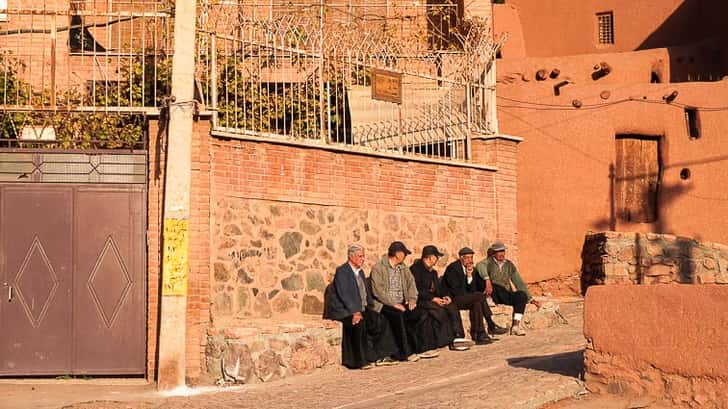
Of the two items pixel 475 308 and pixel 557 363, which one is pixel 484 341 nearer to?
pixel 475 308

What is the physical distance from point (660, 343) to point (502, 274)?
4.64 metres

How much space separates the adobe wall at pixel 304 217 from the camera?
13820 millimetres

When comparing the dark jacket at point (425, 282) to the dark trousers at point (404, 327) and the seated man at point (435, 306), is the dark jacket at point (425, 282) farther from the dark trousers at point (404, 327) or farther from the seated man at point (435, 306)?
the dark trousers at point (404, 327)

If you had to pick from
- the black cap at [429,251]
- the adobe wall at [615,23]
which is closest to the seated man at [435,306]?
the black cap at [429,251]

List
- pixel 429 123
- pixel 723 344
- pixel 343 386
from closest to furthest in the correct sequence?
pixel 723 344, pixel 343 386, pixel 429 123

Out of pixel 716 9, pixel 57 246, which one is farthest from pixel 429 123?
pixel 716 9

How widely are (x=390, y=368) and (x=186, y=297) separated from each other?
2.42 metres

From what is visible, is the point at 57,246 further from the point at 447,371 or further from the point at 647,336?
the point at 647,336

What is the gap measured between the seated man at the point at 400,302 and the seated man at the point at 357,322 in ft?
0.37

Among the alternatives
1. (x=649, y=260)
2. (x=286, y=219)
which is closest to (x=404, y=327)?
(x=286, y=219)

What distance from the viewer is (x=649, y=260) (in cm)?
1748

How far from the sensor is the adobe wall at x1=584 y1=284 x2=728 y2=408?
34.9ft

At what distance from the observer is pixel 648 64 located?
22141 millimetres

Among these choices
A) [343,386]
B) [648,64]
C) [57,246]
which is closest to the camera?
[343,386]
